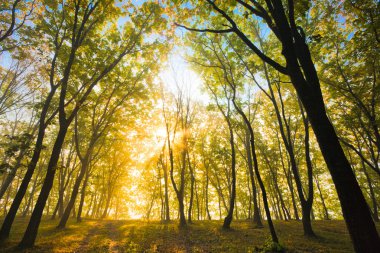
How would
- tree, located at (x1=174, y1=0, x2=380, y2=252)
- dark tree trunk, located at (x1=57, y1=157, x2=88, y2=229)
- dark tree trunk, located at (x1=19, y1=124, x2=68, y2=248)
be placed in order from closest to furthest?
1. tree, located at (x1=174, y1=0, x2=380, y2=252)
2. dark tree trunk, located at (x1=19, y1=124, x2=68, y2=248)
3. dark tree trunk, located at (x1=57, y1=157, x2=88, y2=229)

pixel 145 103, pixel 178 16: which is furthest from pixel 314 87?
pixel 145 103

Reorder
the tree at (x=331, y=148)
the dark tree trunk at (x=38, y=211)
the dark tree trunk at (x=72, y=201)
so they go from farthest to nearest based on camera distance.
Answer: the dark tree trunk at (x=72, y=201), the dark tree trunk at (x=38, y=211), the tree at (x=331, y=148)

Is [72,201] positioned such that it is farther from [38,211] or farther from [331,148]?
[331,148]

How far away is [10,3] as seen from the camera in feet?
40.6

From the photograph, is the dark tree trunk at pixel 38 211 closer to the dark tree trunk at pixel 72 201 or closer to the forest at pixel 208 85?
the forest at pixel 208 85

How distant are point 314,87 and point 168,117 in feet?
66.4

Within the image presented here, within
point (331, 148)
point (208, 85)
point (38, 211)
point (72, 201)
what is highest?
point (208, 85)

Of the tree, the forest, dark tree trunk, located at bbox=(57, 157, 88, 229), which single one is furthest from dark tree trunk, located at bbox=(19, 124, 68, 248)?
the tree

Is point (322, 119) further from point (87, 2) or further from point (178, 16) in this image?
point (87, 2)

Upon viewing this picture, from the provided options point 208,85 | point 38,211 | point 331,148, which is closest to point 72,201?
point 38,211

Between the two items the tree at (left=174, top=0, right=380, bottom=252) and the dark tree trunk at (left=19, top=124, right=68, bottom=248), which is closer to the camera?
the tree at (left=174, top=0, right=380, bottom=252)

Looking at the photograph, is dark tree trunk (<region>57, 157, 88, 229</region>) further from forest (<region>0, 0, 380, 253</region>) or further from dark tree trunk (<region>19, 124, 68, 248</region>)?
dark tree trunk (<region>19, 124, 68, 248</region>)

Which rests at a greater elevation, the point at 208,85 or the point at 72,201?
the point at 208,85

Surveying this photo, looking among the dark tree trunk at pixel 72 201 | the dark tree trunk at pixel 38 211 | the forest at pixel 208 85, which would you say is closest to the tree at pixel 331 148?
the forest at pixel 208 85
